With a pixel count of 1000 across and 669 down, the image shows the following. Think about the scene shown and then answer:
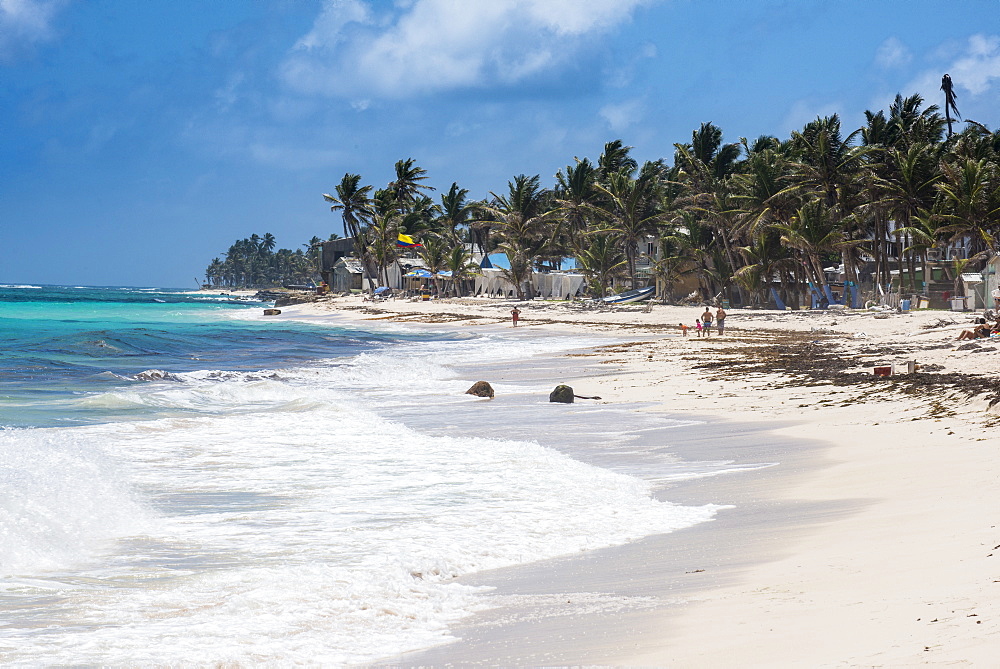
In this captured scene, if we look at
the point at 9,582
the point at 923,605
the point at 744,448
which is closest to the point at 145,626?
the point at 9,582

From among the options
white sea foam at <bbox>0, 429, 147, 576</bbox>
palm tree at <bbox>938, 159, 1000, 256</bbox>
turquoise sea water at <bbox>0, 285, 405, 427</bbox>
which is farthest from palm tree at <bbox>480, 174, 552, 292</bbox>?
white sea foam at <bbox>0, 429, 147, 576</bbox>

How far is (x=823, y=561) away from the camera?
18.1 feet

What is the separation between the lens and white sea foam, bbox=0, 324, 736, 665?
4965mm

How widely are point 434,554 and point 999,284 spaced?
37858 millimetres

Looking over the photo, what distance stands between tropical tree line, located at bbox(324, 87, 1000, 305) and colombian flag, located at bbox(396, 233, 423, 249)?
997 cm

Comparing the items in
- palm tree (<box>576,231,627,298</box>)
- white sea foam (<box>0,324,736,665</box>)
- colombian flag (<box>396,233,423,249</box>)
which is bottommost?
white sea foam (<box>0,324,736,665</box>)

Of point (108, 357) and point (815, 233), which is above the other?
point (815, 233)

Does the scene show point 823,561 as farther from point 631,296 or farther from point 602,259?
point 631,296

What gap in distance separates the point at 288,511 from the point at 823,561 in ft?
16.0

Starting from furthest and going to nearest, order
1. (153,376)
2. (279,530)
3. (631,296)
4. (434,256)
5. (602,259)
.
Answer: (434,256), (631,296), (602,259), (153,376), (279,530)

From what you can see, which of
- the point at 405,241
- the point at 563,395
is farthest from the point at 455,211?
the point at 563,395

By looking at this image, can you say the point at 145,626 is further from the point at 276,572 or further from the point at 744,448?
the point at 744,448

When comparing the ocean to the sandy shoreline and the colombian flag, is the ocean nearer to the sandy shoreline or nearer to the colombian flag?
the sandy shoreline

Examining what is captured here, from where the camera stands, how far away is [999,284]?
36750mm
